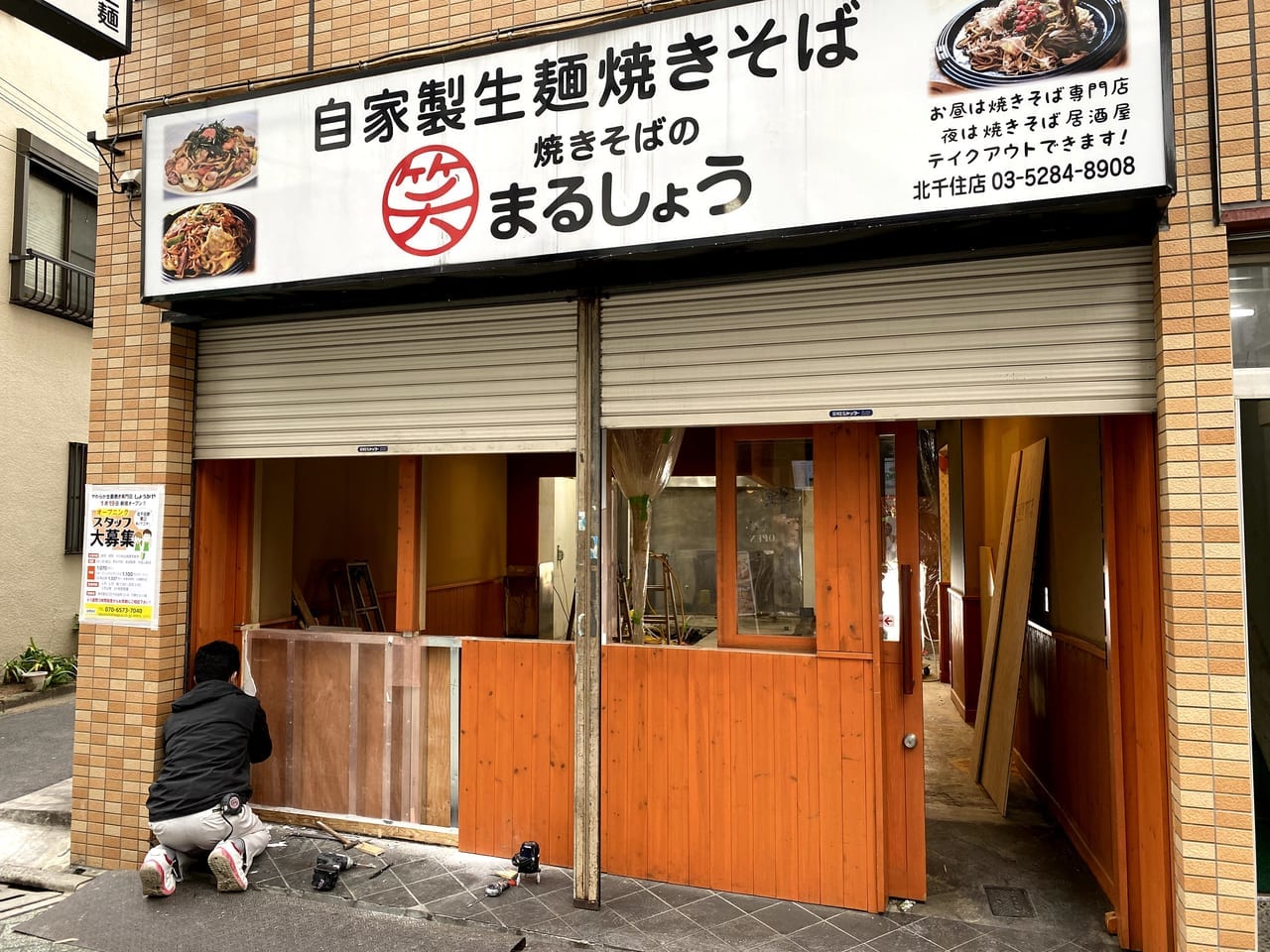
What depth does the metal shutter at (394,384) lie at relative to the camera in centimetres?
480

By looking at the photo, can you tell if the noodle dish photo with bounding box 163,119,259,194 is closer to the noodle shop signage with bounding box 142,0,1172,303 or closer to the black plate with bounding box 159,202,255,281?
the noodle shop signage with bounding box 142,0,1172,303

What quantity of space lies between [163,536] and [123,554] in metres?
0.35

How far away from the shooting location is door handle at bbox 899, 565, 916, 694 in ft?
15.0

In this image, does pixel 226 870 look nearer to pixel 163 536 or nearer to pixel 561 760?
pixel 561 760

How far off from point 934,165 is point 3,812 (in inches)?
313

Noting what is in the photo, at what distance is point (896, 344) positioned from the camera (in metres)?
4.14

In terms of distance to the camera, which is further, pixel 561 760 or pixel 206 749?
pixel 561 760

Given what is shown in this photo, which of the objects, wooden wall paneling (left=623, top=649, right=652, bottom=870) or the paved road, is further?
the paved road

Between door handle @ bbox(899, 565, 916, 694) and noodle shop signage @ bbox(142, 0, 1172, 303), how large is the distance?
6.86ft

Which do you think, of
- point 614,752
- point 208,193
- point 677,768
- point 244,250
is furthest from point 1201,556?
point 208,193

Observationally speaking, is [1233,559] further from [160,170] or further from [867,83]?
[160,170]

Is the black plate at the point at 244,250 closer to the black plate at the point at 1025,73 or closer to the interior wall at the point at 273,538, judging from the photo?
the interior wall at the point at 273,538

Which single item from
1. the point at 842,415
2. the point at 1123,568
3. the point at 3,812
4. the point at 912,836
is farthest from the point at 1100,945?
the point at 3,812

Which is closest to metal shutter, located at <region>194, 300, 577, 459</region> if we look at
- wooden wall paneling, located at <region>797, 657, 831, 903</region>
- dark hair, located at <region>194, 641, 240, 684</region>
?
dark hair, located at <region>194, 641, 240, 684</region>
